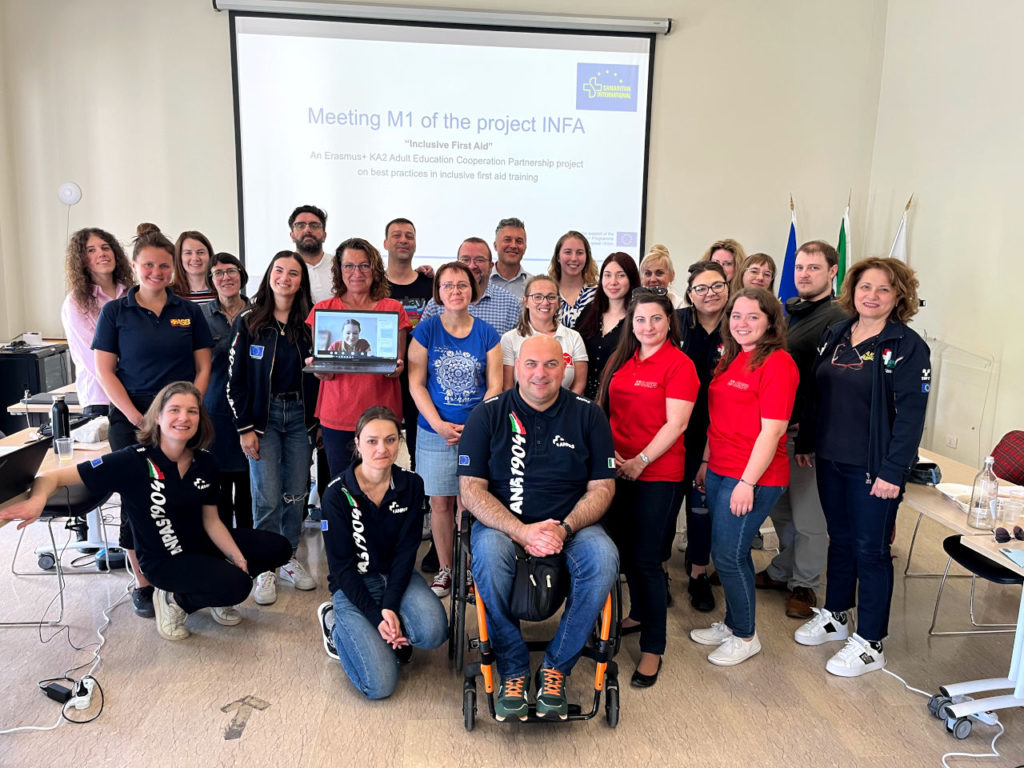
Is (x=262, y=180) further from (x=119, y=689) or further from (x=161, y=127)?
(x=119, y=689)

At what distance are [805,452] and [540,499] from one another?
1305 millimetres

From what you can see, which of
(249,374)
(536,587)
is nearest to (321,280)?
(249,374)

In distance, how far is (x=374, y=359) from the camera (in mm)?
3129

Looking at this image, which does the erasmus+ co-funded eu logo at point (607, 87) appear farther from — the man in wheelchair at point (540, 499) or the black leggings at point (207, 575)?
the black leggings at point (207, 575)

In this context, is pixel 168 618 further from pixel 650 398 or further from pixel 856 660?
pixel 856 660

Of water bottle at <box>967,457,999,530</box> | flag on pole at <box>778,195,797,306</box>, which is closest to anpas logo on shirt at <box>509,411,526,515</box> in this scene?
water bottle at <box>967,457,999,530</box>

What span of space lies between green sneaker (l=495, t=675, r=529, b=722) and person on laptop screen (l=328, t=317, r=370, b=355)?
154cm

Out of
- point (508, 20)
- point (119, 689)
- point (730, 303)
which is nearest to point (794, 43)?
point (508, 20)

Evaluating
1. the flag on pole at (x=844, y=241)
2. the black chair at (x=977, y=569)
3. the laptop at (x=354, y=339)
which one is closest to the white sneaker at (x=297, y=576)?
the laptop at (x=354, y=339)

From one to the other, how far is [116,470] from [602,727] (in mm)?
2047

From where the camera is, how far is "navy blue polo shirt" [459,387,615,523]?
100 inches

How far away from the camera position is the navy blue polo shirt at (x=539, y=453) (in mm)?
2543

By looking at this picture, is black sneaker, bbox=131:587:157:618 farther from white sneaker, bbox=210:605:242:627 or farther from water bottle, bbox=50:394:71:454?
water bottle, bbox=50:394:71:454

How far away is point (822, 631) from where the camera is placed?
3.00 m
